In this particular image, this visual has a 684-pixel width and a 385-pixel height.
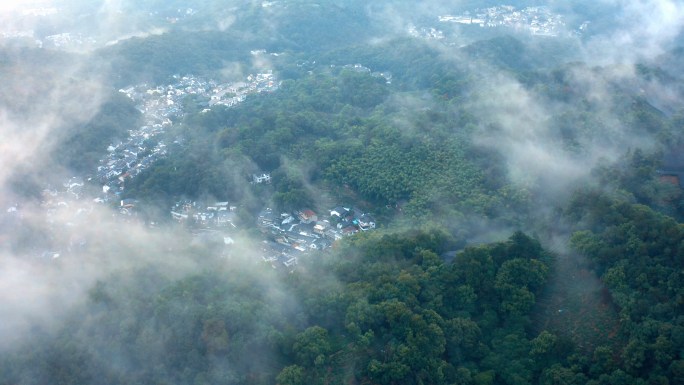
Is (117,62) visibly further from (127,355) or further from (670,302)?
(670,302)

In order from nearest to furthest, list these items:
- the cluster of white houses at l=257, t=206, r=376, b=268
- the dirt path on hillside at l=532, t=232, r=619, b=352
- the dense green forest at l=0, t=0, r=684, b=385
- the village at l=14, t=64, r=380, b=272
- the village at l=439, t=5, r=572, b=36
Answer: the dense green forest at l=0, t=0, r=684, b=385, the dirt path on hillside at l=532, t=232, r=619, b=352, the cluster of white houses at l=257, t=206, r=376, b=268, the village at l=14, t=64, r=380, b=272, the village at l=439, t=5, r=572, b=36

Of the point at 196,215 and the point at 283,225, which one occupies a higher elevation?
the point at 283,225

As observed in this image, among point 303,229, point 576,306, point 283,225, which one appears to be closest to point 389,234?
point 303,229

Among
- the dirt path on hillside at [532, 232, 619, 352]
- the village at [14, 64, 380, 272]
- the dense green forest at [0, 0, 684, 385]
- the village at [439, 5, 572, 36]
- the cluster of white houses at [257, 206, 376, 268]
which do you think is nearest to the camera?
the dense green forest at [0, 0, 684, 385]

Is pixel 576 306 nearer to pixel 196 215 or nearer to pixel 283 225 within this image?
pixel 283 225

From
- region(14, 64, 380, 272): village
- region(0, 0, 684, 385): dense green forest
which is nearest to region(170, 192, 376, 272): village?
region(14, 64, 380, 272): village

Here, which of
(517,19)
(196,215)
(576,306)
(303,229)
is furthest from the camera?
(517,19)

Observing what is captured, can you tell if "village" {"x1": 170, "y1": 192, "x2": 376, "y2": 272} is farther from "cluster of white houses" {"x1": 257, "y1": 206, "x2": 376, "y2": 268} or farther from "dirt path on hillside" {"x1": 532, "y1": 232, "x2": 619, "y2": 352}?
"dirt path on hillside" {"x1": 532, "y1": 232, "x2": 619, "y2": 352}

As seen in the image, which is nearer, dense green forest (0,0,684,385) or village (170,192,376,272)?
dense green forest (0,0,684,385)

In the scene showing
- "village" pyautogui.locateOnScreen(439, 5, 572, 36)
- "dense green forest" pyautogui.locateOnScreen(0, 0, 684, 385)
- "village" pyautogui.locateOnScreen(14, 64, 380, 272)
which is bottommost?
"village" pyautogui.locateOnScreen(439, 5, 572, 36)

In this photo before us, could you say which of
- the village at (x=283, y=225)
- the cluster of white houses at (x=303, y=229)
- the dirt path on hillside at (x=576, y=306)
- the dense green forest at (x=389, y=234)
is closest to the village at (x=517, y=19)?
the dense green forest at (x=389, y=234)
